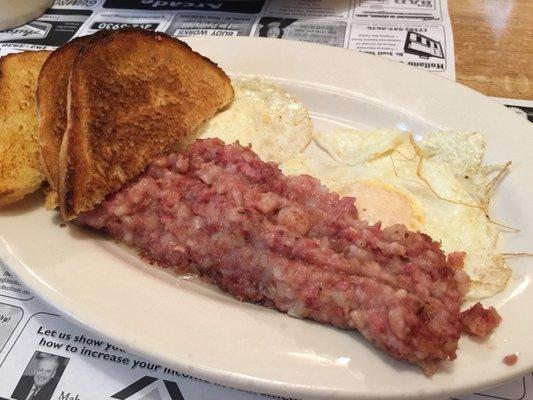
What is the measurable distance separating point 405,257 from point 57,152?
1.30 metres

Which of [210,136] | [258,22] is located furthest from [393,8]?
[210,136]

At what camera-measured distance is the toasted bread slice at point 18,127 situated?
1.79m

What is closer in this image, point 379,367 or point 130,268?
point 379,367

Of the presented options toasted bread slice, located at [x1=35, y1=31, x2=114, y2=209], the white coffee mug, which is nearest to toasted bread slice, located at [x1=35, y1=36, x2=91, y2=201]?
toasted bread slice, located at [x1=35, y1=31, x2=114, y2=209]

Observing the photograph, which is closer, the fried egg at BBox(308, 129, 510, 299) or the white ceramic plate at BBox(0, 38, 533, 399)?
the white ceramic plate at BBox(0, 38, 533, 399)

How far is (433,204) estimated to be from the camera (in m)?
1.91

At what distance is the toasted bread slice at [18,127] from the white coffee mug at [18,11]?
1425 millimetres

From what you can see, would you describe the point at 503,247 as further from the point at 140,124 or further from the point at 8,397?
the point at 8,397

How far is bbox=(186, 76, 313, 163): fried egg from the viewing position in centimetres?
220

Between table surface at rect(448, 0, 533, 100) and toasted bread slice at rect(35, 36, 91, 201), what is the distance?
2.08 m

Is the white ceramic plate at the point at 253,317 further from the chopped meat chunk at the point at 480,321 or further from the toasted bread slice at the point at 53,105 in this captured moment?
the toasted bread slice at the point at 53,105

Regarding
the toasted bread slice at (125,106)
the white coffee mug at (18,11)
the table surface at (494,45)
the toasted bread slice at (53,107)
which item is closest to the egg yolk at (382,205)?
the toasted bread slice at (125,106)

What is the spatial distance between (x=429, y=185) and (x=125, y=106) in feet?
4.14

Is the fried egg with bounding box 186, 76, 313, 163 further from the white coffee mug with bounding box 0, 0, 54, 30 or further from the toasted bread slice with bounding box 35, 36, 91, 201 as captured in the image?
the white coffee mug with bounding box 0, 0, 54, 30
